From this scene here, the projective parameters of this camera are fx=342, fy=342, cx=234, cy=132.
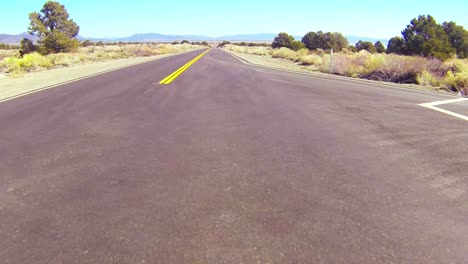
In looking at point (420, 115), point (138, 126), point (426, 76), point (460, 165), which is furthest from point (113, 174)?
point (426, 76)

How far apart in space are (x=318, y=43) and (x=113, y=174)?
7458 centimetres

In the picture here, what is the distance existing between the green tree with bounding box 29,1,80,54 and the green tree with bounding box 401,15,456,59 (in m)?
43.8

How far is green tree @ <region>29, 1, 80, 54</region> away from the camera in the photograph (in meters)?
44.5

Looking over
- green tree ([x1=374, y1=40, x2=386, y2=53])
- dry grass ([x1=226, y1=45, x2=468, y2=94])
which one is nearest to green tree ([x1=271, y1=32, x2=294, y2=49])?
green tree ([x1=374, y1=40, x2=386, y2=53])

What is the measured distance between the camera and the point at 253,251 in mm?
2965

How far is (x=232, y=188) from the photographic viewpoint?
13.9 feet

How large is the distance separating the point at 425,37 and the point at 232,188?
4588cm

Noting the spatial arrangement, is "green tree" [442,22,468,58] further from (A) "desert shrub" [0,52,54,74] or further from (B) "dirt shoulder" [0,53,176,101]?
(A) "desert shrub" [0,52,54,74]

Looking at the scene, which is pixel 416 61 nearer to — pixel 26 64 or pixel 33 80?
pixel 33 80

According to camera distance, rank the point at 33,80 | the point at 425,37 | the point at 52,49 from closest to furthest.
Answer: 1. the point at 33,80
2. the point at 425,37
3. the point at 52,49

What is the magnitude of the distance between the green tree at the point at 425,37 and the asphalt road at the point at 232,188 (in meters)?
34.1

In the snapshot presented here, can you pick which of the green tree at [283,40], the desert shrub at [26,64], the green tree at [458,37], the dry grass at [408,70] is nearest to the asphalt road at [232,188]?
the dry grass at [408,70]

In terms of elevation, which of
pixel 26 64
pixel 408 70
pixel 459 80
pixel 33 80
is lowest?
pixel 33 80

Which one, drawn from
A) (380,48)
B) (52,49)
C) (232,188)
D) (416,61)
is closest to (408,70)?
(416,61)
